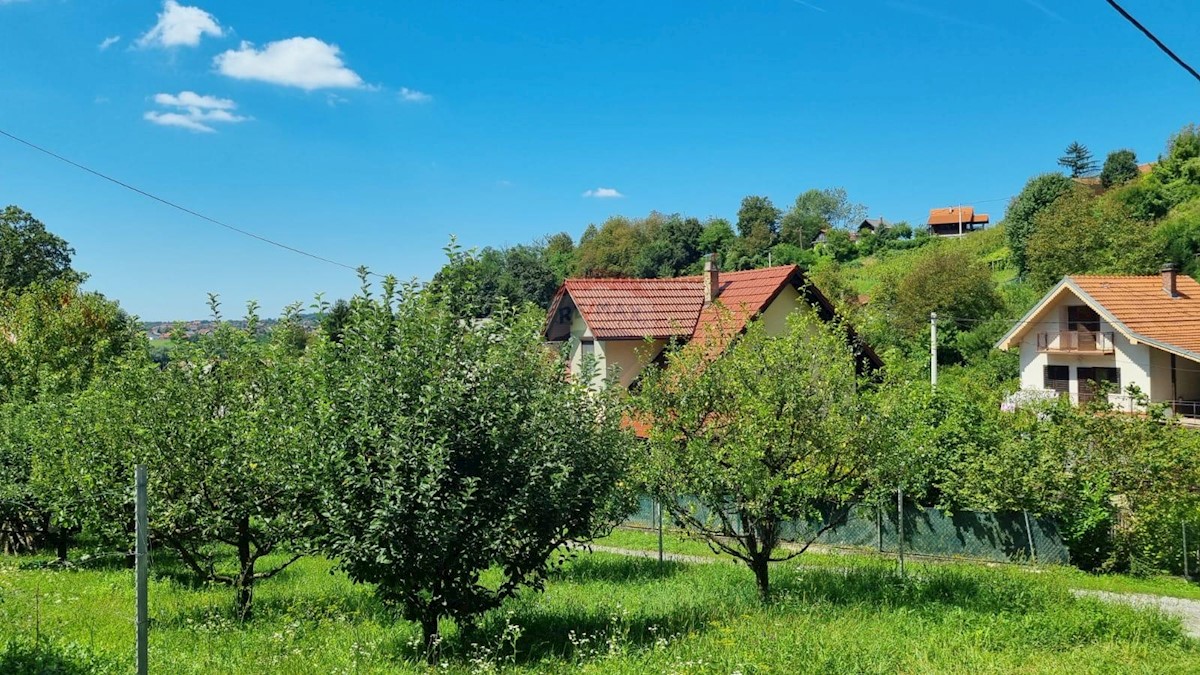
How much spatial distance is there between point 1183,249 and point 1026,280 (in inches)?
415

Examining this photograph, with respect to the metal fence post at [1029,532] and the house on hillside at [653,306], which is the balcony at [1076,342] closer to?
the house on hillside at [653,306]

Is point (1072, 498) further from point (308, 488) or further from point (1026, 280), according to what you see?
point (1026, 280)

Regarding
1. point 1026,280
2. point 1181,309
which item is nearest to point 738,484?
point 1181,309

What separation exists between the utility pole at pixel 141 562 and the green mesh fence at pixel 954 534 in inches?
408

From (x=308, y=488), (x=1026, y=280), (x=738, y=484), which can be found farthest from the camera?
(x=1026, y=280)

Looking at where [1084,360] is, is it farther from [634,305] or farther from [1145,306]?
[634,305]

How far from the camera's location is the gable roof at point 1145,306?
31250 millimetres

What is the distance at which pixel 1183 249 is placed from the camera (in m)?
43.9

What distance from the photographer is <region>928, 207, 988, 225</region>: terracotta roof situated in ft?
352

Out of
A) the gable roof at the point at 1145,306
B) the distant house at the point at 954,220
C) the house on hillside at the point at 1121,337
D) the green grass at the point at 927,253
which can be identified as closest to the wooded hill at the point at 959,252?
the green grass at the point at 927,253

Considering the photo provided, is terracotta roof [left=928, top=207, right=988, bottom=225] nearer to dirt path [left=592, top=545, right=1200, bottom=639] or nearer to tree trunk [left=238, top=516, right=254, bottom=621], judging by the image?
dirt path [left=592, top=545, right=1200, bottom=639]

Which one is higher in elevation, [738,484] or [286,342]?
[286,342]

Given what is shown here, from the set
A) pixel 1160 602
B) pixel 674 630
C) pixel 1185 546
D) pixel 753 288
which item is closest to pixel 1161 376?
pixel 753 288

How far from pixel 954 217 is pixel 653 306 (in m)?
95.3
